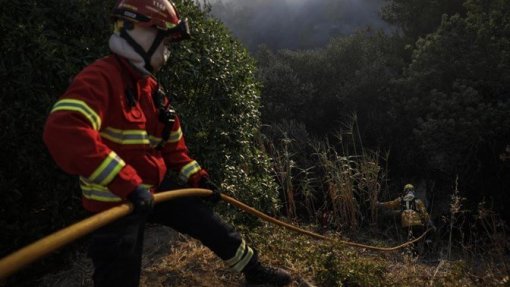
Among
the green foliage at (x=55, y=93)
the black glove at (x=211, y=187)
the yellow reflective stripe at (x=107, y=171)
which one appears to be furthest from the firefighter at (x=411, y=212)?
the yellow reflective stripe at (x=107, y=171)

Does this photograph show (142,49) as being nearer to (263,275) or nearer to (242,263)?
(242,263)

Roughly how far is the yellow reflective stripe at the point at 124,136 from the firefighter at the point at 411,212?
4.72 metres

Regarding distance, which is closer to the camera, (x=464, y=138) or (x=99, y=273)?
(x=99, y=273)

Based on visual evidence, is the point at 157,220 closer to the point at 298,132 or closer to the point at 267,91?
the point at 298,132

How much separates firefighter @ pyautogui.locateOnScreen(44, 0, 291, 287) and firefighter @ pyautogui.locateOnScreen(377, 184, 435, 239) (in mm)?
3886

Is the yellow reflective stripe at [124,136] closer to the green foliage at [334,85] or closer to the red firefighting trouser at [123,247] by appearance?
the red firefighting trouser at [123,247]

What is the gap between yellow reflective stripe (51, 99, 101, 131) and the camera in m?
1.90

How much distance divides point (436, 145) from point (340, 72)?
5.97 metres

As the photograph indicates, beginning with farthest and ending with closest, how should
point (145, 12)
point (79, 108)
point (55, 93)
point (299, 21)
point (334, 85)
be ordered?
1. point (299, 21)
2. point (334, 85)
3. point (55, 93)
4. point (145, 12)
5. point (79, 108)

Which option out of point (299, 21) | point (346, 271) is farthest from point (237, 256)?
point (299, 21)

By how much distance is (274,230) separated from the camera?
4.29m

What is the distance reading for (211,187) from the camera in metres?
2.81

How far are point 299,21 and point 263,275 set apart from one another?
44.9 metres

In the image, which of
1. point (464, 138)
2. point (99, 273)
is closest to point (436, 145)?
point (464, 138)
